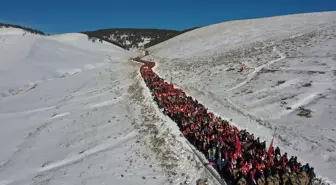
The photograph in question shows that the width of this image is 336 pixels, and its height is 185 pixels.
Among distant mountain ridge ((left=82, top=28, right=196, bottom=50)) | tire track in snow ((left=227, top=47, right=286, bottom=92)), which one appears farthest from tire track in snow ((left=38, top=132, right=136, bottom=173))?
distant mountain ridge ((left=82, top=28, right=196, bottom=50))

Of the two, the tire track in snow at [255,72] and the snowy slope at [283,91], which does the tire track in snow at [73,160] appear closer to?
the snowy slope at [283,91]

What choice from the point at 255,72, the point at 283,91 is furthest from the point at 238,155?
the point at 255,72

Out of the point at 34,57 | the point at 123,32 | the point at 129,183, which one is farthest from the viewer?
the point at 123,32

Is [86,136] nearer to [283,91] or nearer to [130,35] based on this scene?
[283,91]

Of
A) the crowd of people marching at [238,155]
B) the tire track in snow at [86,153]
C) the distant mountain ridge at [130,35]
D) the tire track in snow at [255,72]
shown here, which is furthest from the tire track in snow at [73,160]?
the distant mountain ridge at [130,35]

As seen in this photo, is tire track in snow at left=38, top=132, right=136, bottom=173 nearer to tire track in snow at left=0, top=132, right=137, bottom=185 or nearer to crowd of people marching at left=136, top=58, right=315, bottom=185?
tire track in snow at left=0, top=132, right=137, bottom=185

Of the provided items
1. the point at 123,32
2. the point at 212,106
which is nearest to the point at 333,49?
the point at 212,106

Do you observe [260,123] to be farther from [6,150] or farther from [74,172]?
[6,150]
